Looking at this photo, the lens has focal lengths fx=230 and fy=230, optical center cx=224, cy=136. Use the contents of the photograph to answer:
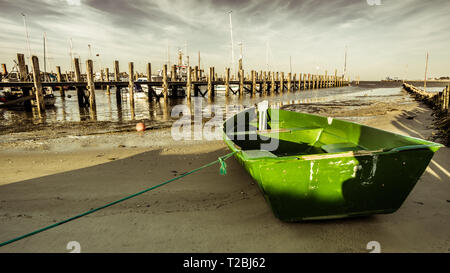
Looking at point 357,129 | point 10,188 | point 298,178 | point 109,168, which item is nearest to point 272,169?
point 298,178

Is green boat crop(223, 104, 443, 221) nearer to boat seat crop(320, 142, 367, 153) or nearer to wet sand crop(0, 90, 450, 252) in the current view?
wet sand crop(0, 90, 450, 252)

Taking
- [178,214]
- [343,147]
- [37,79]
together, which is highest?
[37,79]

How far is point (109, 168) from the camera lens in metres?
5.93

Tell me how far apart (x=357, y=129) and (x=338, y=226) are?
252 cm

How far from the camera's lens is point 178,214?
3787mm

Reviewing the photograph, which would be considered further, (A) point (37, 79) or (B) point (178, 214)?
(A) point (37, 79)

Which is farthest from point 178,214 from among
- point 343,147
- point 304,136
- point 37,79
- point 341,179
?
point 37,79

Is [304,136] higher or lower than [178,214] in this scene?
higher

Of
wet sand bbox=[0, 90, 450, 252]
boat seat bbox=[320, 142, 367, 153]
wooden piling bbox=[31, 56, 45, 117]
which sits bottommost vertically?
wet sand bbox=[0, 90, 450, 252]

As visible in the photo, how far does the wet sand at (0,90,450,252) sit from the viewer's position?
3.06m

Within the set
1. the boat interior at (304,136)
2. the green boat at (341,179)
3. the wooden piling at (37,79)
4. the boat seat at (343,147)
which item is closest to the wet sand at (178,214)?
the green boat at (341,179)

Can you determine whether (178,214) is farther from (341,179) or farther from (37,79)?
(37,79)

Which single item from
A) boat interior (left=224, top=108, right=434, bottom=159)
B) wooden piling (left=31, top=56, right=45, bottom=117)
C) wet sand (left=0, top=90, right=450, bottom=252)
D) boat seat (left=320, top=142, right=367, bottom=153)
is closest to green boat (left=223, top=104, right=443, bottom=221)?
wet sand (left=0, top=90, right=450, bottom=252)
